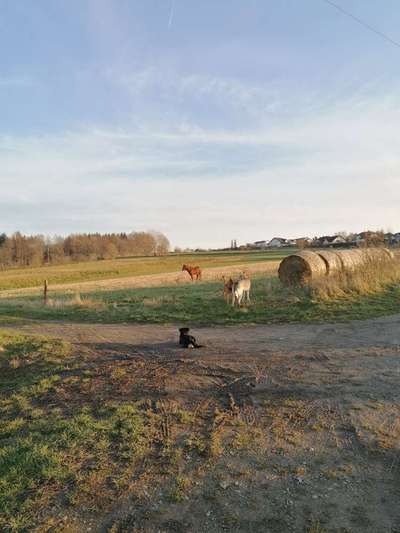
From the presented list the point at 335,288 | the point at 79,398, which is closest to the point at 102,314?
the point at 335,288

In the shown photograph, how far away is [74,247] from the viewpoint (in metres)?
123

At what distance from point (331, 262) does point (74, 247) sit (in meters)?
110

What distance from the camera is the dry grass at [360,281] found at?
54.7ft

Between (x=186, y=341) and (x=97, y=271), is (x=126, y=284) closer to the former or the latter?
(x=186, y=341)

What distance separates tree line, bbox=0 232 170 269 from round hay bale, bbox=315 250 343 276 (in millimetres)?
100021

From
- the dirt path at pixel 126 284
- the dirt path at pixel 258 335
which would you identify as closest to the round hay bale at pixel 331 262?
the dirt path at pixel 258 335

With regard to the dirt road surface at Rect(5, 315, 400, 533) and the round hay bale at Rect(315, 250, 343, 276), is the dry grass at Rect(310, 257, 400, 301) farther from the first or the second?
the dirt road surface at Rect(5, 315, 400, 533)

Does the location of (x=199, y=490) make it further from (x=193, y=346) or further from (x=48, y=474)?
(x=193, y=346)

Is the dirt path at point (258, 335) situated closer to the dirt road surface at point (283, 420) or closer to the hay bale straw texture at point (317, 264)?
the dirt road surface at point (283, 420)

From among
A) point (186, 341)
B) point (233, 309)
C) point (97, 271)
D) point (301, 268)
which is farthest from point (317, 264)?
point (97, 271)

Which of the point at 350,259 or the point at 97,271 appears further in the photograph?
the point at 97,271

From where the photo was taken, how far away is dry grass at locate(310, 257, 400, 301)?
1667cm

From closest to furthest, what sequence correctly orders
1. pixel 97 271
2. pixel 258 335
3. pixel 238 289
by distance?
pixel 258 335, pixel 238 289, pixel 97 271

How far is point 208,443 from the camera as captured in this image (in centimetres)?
534
